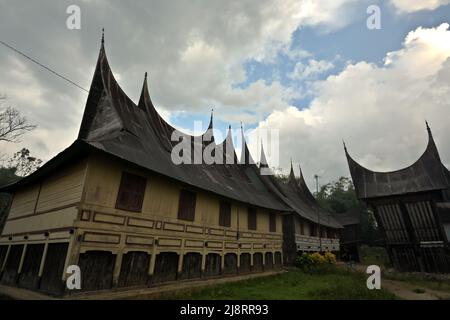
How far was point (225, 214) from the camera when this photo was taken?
45.7ft

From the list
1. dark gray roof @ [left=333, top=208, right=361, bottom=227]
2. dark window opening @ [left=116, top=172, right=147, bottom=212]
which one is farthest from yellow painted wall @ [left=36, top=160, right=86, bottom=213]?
dark gray roof @ [left=333, top=208, right=361, bottom=227]

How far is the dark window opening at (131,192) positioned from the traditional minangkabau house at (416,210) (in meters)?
17.9

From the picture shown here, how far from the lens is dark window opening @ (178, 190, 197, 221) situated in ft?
36.6

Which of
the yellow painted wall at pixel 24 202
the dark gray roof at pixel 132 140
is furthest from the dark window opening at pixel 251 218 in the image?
the yellow painted wall at pixel 24 202

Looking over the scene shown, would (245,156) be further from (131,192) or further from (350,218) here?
(350,218)

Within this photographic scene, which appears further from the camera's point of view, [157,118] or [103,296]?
[157,118]

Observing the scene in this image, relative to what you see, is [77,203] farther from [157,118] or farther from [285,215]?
[285,215]

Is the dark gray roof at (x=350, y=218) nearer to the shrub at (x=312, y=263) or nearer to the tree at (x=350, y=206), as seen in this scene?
the tree at (x=350, y=206)

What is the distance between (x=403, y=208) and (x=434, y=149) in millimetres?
5033

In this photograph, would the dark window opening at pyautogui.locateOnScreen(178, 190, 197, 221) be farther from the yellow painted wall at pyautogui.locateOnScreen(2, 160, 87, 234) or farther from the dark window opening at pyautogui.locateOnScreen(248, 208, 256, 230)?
the dark window opening at pyautogui.locateOnScreen(248, 208, 256, 230)

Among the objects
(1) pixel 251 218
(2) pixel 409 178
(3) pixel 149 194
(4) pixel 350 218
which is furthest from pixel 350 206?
(3) pixel 149 194

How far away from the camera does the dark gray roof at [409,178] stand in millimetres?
18500
